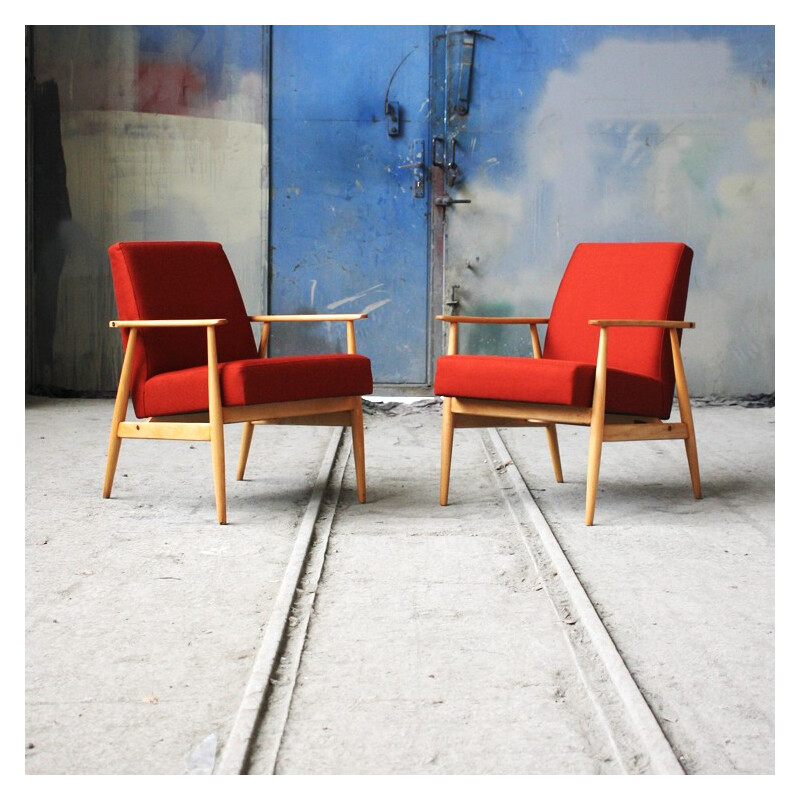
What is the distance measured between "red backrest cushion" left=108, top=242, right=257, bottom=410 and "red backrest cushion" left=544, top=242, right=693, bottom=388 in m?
1.21

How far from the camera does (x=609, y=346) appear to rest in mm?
3600

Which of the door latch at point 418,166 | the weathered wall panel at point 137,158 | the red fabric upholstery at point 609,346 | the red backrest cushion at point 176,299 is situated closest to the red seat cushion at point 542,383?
the red fabric upholstery at point 609,346

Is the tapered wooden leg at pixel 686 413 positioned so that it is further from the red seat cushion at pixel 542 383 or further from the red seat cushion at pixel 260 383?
the red seat cushion at pixel 260 383

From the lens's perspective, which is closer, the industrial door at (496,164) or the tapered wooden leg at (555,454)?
the tapered wooden leg at (555,454)

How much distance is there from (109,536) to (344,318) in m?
1.23

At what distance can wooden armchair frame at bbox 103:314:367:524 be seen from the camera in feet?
10.2

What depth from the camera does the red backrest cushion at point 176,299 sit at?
3379 mm

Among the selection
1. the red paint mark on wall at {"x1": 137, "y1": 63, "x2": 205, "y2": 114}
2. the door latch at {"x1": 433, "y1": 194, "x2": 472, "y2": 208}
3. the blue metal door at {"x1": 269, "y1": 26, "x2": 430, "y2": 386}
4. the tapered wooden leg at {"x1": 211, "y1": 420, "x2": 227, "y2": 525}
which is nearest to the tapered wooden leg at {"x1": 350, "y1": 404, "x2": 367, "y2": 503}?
the tapered wooden leg at {"x1": 211, "y1": 420, "x2": 227, "y2": 525}

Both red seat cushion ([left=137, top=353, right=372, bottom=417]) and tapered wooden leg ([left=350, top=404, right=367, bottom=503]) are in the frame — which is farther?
tapered wooden leg ([left=350, top=404, right=367, bottom=503])

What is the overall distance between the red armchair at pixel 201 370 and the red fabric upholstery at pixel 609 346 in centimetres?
39

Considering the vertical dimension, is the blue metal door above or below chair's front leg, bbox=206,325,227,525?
above

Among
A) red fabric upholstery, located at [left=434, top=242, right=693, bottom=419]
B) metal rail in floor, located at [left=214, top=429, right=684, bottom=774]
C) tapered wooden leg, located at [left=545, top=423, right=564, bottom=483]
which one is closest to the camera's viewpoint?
metal rail in floor, located at [left=214, top=429, right=684, bottom=774]

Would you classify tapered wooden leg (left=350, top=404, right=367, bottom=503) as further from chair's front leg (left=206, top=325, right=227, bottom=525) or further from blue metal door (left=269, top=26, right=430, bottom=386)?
blue metal door (left=269, top=26, right=430, bottom=386)
